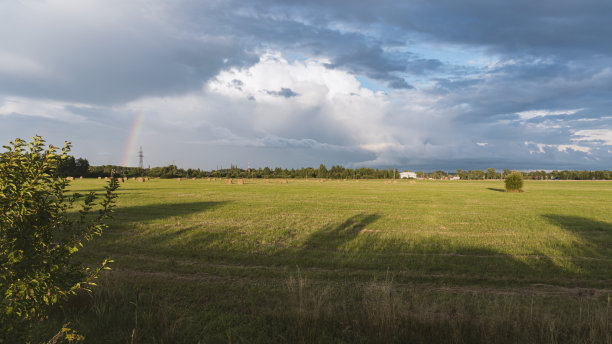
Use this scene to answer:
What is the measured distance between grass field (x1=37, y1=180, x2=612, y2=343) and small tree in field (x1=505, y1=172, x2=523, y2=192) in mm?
37405

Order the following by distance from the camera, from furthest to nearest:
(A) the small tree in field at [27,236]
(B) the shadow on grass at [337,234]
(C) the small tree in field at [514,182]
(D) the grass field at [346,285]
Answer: (C) the small tree in field at [514,182]
(B) the shadow on grass at [337,234]
(D) the grass field at [346,285]
(A) the small tree in field at [27,236]

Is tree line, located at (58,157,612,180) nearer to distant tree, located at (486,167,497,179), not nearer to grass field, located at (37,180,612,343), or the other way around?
distant tree, located at (486,167,497,179)

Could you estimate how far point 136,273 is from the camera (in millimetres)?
8734

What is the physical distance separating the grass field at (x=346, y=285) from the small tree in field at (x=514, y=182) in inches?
1473

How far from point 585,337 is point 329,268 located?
598cm

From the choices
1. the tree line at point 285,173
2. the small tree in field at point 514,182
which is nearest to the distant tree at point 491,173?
the tree line at point 285,173

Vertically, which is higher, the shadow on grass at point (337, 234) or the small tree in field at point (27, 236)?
the small tree in field at point (27, 236)

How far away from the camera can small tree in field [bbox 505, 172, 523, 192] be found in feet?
164

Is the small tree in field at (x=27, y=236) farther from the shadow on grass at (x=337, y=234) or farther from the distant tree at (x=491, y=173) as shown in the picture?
the distant tree at (x=491, y=173)

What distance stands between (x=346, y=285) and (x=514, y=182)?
53630 mm

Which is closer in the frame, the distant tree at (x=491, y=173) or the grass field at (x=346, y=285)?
the grass field at (x=346, y=285)

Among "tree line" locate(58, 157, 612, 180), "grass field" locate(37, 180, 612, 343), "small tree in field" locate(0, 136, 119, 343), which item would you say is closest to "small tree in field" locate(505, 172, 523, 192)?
"grass field" locate(37, 180, 612, 343)

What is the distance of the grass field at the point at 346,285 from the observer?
5.54 m

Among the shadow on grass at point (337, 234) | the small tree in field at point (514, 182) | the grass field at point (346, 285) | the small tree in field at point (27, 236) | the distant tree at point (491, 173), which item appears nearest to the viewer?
the small tree in field at point (27, 236)
